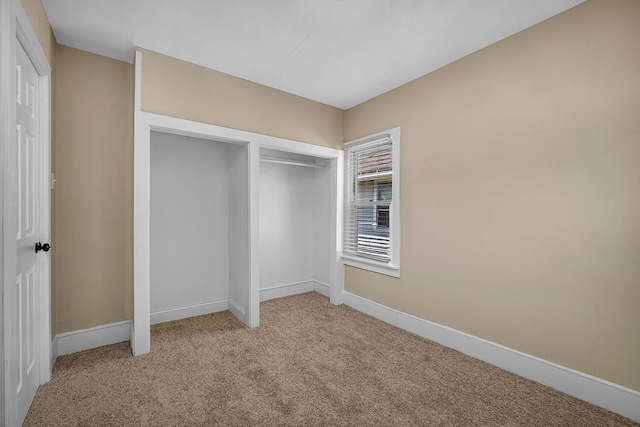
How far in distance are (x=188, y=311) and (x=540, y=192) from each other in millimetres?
3650

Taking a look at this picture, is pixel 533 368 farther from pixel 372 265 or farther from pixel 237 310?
pixel 237 310

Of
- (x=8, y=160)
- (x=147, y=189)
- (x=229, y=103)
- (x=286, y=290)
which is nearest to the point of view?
(x=8, y=160)

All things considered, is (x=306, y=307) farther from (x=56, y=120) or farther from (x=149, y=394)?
(x=56, y=120)

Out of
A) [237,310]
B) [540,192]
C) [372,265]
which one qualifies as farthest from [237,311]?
[540,192]

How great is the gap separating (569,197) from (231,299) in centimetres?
345

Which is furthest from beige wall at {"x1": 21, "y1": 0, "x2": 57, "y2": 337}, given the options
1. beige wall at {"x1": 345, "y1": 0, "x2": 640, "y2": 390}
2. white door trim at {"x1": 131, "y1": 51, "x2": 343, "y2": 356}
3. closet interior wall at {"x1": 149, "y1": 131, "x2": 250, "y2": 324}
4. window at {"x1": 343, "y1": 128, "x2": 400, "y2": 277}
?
beige wall at {"x1": 345, "y1": 0, "x2": 640, "y2": 390}

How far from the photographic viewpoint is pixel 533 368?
2.09 meters

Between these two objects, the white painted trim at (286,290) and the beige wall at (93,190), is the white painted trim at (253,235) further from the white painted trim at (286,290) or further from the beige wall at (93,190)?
the beige wall at (93,190)

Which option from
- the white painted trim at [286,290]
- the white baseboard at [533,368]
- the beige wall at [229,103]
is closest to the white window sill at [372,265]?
the white baseboard at [533,368]

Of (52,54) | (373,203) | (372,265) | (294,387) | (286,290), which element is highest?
(52,54)

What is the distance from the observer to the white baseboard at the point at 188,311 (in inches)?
122

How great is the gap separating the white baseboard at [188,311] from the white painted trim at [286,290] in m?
0.55

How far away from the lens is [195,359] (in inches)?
92.7

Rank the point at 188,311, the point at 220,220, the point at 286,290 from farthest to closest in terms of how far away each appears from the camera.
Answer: the point at 286,290
the point at 220,220
the point at 188,311
